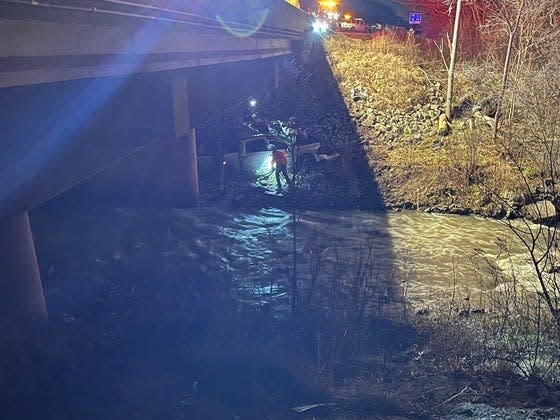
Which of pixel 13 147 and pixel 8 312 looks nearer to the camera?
pixel 13 147

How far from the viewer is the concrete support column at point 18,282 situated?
8.74 meters

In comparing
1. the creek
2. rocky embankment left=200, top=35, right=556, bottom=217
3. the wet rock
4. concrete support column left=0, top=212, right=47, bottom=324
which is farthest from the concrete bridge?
the wet rock

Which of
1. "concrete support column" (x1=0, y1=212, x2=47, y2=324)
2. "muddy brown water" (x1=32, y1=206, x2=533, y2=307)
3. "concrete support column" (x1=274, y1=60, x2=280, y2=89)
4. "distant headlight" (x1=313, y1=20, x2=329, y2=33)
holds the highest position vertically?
"distant headlight" (x1=313, y1=20, x2=329, y2=33)

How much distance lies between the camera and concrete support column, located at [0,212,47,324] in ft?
28.7

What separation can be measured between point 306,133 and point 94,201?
435 inches

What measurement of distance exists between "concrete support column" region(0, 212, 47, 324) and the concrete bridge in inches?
0.7

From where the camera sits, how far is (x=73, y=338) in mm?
8570

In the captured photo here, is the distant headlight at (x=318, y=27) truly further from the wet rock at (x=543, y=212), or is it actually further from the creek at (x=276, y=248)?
the wet rock at (x=543, y=212)

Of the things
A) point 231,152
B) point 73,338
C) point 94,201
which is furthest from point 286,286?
point 231,152

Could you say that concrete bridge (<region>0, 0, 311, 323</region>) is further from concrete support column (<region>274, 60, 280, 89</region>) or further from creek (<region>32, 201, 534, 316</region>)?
concrete support column (<region>274, 60, 280, 89</region>)

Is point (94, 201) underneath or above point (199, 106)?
underneath

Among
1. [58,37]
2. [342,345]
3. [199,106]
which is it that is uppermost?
[58,37]

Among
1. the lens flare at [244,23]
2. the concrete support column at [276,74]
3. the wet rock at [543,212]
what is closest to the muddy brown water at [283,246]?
the wet rock at [543,212]

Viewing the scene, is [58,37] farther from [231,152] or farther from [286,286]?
[231,152]
